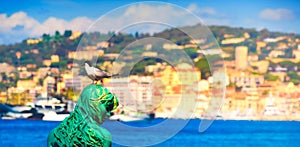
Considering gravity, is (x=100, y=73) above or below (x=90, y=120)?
above

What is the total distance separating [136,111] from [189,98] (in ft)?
17.6

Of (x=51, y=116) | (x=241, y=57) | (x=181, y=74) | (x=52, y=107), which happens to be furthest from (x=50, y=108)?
(x=241, y=57)

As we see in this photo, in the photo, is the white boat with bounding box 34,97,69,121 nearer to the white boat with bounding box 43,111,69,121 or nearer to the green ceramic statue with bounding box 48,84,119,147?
the white boat with bounding box 43,111,69,121

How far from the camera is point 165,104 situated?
9244 centimetres

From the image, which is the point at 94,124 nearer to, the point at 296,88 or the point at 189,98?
the point at 189,98

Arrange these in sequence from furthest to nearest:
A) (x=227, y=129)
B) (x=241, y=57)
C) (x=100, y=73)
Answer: (x=241, y=57) → (x=227, y=129) → (x=100, y=73)

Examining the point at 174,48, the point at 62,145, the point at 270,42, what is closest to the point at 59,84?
the point at 174,48

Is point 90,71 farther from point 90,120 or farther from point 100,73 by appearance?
point 90,120

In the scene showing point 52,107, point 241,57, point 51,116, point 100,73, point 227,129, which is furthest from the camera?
point 241,57

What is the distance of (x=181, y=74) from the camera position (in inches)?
3241

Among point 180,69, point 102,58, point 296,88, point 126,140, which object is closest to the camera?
point 126,140

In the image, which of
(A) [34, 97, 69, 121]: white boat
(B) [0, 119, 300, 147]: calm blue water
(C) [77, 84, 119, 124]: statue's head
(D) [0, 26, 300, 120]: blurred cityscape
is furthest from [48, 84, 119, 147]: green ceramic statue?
(A) [34, 97, 69, 121]: white boat

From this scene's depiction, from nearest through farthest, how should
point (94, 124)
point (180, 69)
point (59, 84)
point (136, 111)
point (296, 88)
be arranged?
point (94, 124) → point (136, 111) → point (180, 69) → point (59, 84) → point (296, 88)

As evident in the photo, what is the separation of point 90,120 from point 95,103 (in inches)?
7.6
